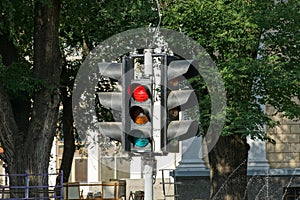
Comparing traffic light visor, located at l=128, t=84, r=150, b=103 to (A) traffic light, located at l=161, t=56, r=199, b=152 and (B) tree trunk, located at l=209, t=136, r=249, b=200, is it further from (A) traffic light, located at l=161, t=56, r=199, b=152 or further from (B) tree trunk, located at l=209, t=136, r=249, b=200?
(B) tree trunk, located at l=209, t=136, r=249, b=200

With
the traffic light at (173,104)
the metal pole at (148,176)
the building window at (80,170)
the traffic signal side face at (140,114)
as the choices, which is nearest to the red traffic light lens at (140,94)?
the traffic signal side face at (140,114)

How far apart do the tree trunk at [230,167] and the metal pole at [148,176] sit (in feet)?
43.6

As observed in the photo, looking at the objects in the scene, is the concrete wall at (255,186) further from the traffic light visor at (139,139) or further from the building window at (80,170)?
the traffic light visor at (139,139)

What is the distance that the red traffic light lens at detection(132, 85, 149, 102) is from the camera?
9203 millimetres

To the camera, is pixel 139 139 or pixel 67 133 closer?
pixel 139 139

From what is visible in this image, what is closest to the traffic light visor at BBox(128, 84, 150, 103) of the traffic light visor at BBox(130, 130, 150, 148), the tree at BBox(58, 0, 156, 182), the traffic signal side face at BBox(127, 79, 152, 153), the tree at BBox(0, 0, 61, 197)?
the traffic signal side face at BBox(127, 79, 152, 153)

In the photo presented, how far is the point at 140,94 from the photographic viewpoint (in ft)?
30.2

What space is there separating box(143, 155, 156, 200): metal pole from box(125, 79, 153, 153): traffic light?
19 centimetres

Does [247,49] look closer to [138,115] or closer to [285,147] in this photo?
[285,147]

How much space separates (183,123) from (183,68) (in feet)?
2.09

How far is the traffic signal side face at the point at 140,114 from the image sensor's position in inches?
361

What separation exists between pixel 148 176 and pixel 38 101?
1246 cm

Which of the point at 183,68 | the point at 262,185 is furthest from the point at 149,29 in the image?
Result: the point at 183,68

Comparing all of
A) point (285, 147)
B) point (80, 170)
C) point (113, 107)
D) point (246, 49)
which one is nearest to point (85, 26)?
point (246, 49)
